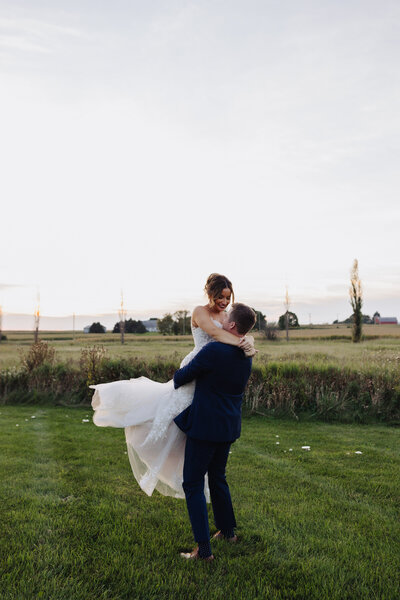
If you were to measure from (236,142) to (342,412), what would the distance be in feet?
28.6

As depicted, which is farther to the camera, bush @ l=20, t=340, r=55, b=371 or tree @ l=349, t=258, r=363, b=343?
tree @ l=349, t=258, r=363, b=343

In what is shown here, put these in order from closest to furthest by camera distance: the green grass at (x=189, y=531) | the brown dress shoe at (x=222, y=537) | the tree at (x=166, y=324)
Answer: the green grass at (x=189, y=531) < the brown dress shoe at (x=222, y=537) < the tree at (x=166, y=324)

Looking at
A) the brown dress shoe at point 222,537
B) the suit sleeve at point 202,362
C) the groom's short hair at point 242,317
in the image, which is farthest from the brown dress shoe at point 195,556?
the groom's short hair at point 242,317

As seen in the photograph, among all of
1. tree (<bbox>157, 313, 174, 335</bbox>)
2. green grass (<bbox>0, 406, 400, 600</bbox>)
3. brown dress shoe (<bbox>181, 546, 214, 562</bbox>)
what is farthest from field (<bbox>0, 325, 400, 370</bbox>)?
tree (<bbox>157, 313, 174, 335</bbox>)

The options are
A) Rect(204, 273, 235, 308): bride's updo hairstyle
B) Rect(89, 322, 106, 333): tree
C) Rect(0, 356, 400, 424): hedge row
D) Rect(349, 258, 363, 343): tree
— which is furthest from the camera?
Rect(89, 322, 106, 333): tree

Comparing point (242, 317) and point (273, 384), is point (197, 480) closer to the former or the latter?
point (242, 317)

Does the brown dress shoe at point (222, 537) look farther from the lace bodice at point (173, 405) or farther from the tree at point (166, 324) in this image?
the tree at point (166, 324)

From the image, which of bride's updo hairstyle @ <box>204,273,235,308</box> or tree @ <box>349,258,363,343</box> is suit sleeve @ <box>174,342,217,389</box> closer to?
bride's updo hairstyle @ <box>204,273,235,308</box>

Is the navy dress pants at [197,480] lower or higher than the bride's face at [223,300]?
lower

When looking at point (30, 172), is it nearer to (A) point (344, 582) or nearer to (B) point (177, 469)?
(B) point (177, 469)

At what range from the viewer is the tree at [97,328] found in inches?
2844

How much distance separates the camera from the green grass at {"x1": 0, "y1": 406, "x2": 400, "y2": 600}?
3.04 metres

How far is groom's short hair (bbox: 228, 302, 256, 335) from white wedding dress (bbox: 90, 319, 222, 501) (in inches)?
20.4

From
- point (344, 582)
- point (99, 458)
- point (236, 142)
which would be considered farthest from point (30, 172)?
point (344, 582)
